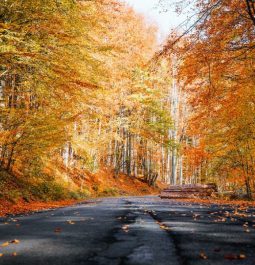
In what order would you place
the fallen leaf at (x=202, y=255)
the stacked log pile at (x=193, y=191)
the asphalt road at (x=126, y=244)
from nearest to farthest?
the asphalt road at (x=126, y=244) → the fallen leaf at (x=202, y=255) → the stacked log pile at (x=193, y=191)

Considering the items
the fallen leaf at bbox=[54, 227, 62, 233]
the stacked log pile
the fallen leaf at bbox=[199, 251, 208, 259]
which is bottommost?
Answer: the fallen leaf at bbox=[199, 251, 208, 259]

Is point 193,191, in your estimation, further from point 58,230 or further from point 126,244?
point 126,244

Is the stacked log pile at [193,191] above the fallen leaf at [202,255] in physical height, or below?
above

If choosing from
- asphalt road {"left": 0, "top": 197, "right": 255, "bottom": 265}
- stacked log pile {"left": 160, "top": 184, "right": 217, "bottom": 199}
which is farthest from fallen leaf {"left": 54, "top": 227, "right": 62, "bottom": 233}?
stacked log pile {"left": 160, "top": 184, "right": 217, "bottom": 199}

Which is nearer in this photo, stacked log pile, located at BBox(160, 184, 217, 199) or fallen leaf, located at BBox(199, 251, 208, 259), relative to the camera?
fallen leaf, located at BBox(199, 251, 208, 259)

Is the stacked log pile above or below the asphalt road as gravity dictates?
above

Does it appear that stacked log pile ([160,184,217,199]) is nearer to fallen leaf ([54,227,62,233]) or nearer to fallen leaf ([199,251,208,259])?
fallen leaf ([54,227,62,233])

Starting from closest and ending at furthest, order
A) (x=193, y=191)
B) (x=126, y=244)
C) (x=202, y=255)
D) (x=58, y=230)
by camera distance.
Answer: (x=202, y=255), (x=126, y=244), (x=58, y=230), (x=193, y=191)

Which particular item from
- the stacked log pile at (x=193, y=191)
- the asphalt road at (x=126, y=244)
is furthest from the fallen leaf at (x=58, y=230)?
the stacked log pile at (x=193, y=191)

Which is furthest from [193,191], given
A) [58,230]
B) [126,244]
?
[126,244]

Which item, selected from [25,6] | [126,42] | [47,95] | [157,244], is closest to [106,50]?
[47,95]

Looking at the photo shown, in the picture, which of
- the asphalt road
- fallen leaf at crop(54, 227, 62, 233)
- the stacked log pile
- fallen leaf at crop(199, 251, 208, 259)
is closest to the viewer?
the asphalt road

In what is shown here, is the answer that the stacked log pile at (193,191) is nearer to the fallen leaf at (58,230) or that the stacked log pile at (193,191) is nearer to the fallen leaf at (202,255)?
the fallen leaf at (58,230)

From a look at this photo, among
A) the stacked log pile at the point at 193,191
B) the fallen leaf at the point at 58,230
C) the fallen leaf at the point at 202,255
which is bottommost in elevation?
the fallen leaf at the point at 202,255
